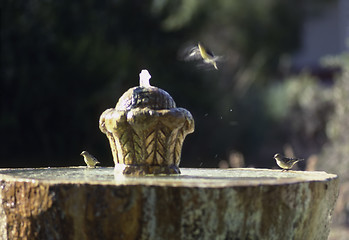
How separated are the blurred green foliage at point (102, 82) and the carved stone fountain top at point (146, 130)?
2.79m

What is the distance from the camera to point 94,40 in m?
12.3

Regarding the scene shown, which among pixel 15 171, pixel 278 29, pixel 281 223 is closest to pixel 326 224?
pixel 281 223

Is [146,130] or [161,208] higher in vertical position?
[146,130]

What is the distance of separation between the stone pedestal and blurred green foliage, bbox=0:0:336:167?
3755 mm

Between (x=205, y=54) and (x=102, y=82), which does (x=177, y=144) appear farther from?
(x=102, y=82)

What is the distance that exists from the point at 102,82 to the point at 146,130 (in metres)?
7.65

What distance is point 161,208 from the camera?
3406mm

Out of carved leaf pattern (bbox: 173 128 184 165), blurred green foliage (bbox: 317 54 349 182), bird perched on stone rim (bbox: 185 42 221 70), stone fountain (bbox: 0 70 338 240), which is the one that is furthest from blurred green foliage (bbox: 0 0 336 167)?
stone fountain (bbox: 0 70 338 240)

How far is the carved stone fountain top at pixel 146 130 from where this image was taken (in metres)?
Answer: 4.35

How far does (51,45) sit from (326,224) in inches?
318

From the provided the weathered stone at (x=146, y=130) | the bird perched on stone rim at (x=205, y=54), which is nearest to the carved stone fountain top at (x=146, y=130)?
the weathered stone at (x=146, y=130)

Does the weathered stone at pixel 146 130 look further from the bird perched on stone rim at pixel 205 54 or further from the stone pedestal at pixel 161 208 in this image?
the bird perched on stone rim at pixel 205 54

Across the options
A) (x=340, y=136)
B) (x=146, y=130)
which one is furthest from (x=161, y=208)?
(x=340, y=136)

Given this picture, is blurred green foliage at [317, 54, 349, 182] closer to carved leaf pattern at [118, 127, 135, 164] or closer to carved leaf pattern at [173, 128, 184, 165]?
carved leaf pattern at [173, 128, 184, 165]
